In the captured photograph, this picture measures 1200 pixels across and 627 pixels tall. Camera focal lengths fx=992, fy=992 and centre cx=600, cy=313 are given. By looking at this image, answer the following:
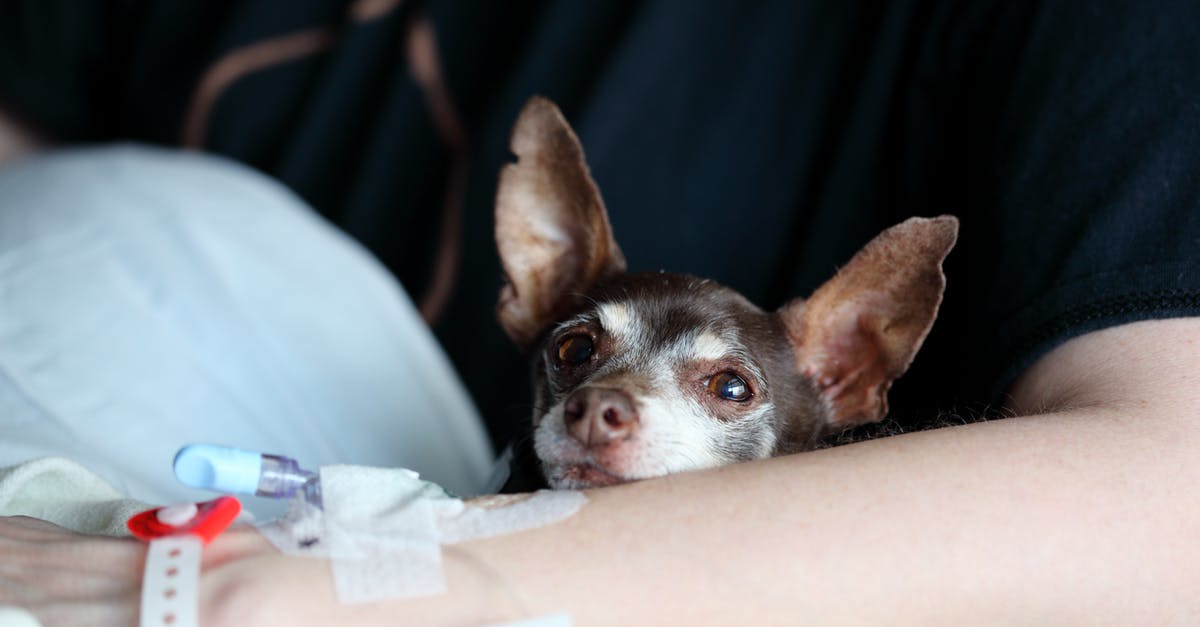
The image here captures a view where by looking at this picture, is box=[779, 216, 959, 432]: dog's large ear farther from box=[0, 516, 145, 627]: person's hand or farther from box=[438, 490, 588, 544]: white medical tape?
box=[0, 516, 145, 627]: person's hand

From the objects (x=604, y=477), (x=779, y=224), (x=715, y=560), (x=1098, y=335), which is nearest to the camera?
(x=715, y=560)

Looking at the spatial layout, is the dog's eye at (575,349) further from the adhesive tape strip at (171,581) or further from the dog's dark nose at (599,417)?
the adhesive tape strip at (171,581)

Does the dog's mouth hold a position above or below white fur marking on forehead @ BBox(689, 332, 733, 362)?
below

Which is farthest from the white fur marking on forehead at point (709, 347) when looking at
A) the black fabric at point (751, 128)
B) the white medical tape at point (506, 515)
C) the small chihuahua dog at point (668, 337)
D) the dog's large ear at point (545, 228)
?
the white medical tape at point (506, 515)

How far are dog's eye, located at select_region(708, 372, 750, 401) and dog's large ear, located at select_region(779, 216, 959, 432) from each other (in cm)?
14

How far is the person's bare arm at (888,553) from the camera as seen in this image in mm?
1024

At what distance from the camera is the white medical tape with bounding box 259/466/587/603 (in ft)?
3.36

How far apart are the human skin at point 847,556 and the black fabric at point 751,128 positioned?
0.25m

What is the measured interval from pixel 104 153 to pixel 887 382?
1.65 meters

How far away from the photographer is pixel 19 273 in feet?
5.76

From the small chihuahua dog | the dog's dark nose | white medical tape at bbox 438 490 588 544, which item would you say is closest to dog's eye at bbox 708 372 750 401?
the small chihuahua dog

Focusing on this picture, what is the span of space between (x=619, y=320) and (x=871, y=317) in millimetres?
397

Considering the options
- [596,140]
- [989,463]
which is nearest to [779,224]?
[596,140]

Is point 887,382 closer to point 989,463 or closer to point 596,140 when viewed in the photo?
point 989,463
